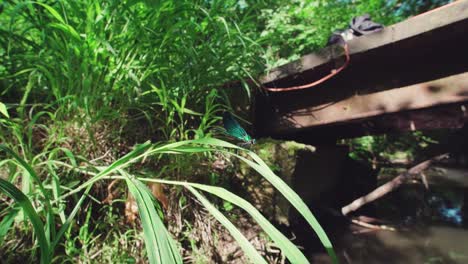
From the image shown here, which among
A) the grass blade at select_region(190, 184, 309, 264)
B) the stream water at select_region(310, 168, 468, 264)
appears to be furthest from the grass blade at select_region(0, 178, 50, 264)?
the stream water at select_region(310, 168, 468, 264)

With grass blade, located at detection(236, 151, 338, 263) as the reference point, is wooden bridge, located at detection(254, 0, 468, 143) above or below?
above

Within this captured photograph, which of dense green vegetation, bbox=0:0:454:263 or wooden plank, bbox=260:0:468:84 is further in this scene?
wooden plank, bbox=260:0:468:84

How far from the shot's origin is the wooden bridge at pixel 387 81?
4.47 feet

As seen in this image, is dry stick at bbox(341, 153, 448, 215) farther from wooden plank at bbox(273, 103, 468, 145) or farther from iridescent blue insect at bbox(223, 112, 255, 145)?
iridescent blue insect at bbox(223, 112, 255, 145)

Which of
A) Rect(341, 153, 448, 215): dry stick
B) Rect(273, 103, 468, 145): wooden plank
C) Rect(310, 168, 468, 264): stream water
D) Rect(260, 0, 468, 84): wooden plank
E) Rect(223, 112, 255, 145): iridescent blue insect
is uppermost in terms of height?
Rect(260, 0, 468, 84): wooden plank

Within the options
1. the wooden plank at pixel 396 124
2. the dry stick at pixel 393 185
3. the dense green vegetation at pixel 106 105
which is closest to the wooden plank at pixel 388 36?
the wooden plank at pixel 396 124

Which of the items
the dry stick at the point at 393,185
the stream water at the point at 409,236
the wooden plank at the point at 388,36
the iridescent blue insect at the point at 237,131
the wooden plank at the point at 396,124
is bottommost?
the stream water at the point at 409,236

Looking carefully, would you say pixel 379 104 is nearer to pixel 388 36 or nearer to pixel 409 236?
pixel 388 36

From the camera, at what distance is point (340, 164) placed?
10.6 feet

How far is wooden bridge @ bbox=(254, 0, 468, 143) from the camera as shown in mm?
1361

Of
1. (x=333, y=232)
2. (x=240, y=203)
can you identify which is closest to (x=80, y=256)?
(x=240, y=203)

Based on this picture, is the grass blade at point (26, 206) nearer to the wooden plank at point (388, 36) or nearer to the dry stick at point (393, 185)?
the wooden plank at point (388, 36)

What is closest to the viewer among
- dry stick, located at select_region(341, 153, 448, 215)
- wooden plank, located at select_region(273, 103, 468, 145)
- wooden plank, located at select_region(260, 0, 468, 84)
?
wooden plank, located at select_region(260, 0, 468, 84)

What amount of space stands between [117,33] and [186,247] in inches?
38.5
